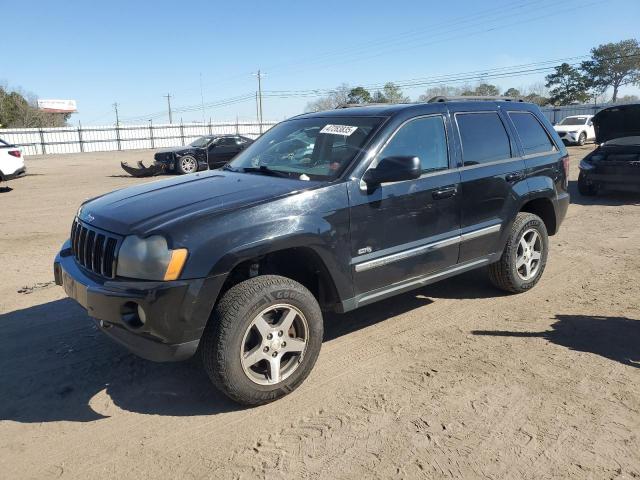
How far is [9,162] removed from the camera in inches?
591

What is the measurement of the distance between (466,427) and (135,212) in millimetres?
2420

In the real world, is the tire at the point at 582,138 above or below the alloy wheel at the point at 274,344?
above

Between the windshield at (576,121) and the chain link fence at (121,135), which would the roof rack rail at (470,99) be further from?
the chain link fence at (121,135)

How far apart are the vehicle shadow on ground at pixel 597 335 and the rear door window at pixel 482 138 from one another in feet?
5.01

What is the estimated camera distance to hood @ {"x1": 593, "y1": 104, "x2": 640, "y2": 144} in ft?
32.3

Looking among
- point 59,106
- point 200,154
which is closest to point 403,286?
point 200,154

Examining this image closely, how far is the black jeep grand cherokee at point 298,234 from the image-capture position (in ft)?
9.86

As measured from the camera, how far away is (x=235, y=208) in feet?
10.5

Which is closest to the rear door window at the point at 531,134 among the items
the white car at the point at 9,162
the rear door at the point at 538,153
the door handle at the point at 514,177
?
the rear door at the point at 538,153

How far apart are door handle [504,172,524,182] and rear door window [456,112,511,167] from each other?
17cm

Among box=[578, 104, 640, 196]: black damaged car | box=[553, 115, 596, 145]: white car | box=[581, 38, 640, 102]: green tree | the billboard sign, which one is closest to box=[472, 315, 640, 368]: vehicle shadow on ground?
box=[578, 104, 640, 196]: black damaged car

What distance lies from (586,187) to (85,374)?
10652 millimetres

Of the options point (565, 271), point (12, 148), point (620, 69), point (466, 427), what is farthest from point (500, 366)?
point (620, 69)

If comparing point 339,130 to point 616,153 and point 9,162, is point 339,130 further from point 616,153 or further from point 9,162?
point 9,162
